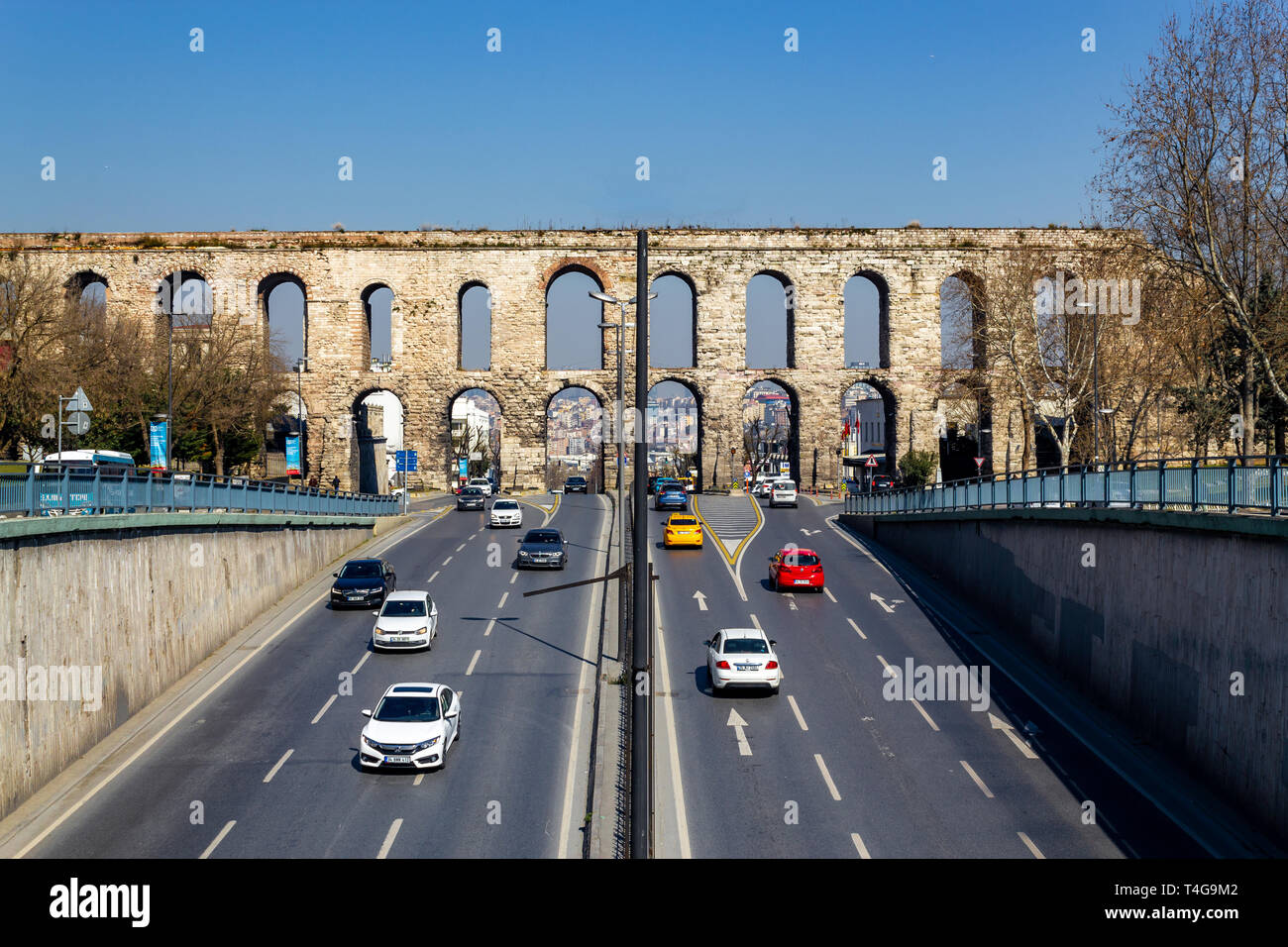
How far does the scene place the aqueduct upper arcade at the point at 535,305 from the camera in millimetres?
86375

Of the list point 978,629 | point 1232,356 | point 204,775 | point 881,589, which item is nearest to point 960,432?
point 1232,356

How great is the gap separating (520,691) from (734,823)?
32.8 ft

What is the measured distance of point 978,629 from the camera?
117ft

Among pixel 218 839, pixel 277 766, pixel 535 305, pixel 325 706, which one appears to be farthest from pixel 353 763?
pixel 535 305

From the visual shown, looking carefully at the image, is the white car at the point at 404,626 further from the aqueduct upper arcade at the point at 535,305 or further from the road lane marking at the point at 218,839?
the aqueduct upper arcade at the point at 535,305

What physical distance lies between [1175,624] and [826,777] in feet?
24.2

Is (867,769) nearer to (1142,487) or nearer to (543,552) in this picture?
(1142,487)

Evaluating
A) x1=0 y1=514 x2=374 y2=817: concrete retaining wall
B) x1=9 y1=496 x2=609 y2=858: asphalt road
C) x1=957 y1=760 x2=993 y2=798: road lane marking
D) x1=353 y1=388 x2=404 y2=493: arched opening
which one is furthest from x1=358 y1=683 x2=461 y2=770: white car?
x1=353 y1=388 x2=404 y2=493: arched opening

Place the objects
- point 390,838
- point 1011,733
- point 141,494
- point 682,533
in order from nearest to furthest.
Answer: point 390,838 → point 1011,733 → point 141,494 → point 682,533

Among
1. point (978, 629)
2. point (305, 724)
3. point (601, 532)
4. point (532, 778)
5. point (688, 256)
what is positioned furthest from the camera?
point (688, 256)

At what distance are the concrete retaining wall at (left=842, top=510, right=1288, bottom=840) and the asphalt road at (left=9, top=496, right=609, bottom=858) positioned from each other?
11.0 metres

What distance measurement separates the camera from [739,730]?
25.5 metres

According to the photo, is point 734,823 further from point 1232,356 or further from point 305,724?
point 1232,356

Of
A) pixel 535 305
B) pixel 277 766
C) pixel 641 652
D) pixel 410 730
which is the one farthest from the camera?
pixel 535 305
